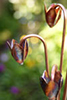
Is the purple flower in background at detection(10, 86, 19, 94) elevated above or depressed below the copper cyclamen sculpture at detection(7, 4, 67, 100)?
below

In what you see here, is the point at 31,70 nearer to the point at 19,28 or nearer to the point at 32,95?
the point at 32,95

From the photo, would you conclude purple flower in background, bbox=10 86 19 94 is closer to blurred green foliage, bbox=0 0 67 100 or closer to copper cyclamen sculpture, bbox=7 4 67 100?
blurred green foliage, bbox=0 0 67 100

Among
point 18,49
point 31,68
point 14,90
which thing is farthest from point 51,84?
point 31,68

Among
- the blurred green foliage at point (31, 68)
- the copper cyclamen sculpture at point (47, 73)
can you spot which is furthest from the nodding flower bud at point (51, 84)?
the blurred green foliage at point (31, 68)

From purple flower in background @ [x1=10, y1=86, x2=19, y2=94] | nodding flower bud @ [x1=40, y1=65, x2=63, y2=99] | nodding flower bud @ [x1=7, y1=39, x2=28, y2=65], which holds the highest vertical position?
nodding flower bud @ [x1=7, y1=39, x2=28, y2=65]

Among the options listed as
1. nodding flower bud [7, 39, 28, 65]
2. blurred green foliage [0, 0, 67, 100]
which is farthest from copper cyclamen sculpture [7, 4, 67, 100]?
blurred green foliage [0, 0, 67, 100]

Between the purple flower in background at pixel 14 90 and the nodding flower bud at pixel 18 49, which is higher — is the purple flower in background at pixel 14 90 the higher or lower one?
the lower one

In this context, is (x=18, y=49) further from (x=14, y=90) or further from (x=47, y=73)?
(x=14, y=90)

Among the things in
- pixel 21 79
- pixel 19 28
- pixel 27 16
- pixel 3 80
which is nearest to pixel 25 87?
pixel 21 79

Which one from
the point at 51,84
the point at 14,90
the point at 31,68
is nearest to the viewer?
the point at 51,84

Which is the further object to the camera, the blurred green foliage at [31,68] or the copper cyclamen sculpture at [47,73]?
the blurred green foliage at [31,68]

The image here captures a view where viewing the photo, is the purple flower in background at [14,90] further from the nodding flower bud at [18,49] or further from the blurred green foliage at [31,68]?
the nodding flower bud at [18,49]

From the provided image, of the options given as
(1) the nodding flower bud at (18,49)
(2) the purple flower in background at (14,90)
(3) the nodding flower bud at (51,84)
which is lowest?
(2) the purple flower in background at (14,90)
